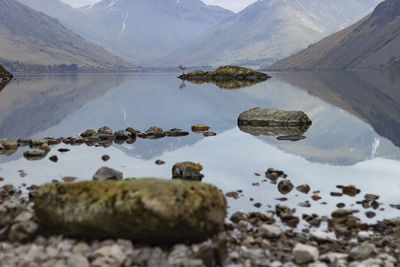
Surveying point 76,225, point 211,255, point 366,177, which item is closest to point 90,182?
point 76,225

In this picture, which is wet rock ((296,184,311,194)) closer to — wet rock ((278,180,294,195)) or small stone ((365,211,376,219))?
wet rock ((278,180,294,195))

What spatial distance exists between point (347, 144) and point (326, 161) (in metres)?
7.43

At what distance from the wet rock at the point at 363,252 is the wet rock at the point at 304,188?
18.1 ft

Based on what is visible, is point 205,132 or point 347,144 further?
point 205,132

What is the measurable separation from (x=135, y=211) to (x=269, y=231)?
4334 millimetres

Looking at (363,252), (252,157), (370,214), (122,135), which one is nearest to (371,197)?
(370,214)

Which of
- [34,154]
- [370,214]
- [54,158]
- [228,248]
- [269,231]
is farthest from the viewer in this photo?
[34,154]

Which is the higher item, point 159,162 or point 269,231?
point 269,231

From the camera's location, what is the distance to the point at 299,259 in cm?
1045

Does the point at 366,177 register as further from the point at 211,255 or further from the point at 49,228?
the point at 49,228

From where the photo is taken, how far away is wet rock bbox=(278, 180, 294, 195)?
16516 mm

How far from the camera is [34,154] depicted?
23859 millimetres

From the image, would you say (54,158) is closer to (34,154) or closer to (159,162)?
(34,154)

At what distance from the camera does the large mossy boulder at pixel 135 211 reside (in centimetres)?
1088
